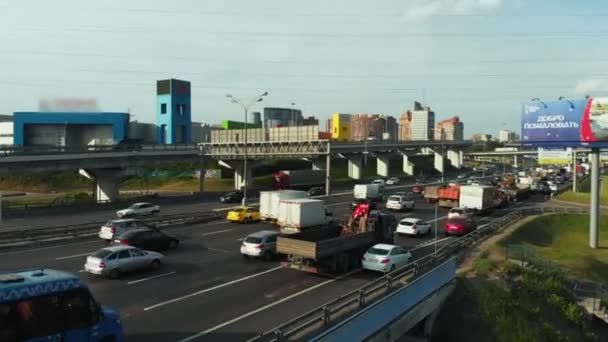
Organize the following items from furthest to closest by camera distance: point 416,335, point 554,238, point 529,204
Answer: point 529,204, point 554,238, point 416,335

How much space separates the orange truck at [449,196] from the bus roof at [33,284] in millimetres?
47000

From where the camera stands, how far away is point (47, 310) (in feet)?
36.0

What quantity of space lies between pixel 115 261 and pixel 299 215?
1409 centimetres

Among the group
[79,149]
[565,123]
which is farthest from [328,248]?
[79,149]

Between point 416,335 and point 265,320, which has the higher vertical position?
point 265,320

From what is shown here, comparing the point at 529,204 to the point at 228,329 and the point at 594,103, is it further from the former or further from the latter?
the point at 228,329

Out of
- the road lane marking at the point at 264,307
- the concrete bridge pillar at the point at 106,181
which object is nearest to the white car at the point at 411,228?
the road lane marking at the point at 264,307

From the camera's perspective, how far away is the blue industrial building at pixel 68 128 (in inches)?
3866

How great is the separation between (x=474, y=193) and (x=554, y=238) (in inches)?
335

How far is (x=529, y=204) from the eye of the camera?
64.6m

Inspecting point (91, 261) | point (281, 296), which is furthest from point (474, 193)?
point (91, 261)

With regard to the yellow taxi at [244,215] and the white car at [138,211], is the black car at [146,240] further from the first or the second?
the white car at [138,211]

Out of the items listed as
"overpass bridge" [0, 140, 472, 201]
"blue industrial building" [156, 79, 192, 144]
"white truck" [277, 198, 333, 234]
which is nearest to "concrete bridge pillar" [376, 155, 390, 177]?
"overpass bridge" [0, 140, 472, 201]

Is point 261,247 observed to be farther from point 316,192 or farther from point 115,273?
point 316,192
